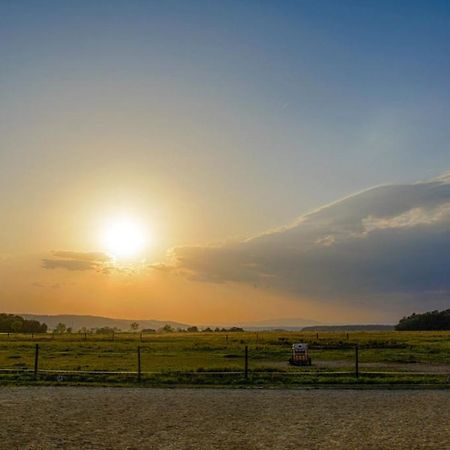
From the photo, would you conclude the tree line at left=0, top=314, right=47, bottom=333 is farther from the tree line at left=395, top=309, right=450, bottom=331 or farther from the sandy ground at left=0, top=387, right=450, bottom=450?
the sandy ground at left=0, top=387, right=450, bottom=450

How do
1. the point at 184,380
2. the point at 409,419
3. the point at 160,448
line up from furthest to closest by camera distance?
the point at 184,380 → the point at 409,419 → the point at 160,448

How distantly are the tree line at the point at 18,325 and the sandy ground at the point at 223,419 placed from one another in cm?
15582

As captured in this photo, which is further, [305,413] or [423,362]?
[423,362]

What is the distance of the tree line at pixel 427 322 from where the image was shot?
171413 millimetres

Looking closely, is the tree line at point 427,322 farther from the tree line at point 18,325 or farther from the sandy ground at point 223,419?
the sandy ground at point 223,419

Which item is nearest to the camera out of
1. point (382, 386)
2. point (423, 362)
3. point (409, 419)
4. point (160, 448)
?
point (160, 448)

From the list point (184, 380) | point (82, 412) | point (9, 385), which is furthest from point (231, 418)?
point (9, 385)

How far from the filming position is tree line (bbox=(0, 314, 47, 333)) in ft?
548

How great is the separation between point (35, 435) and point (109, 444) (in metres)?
2.14

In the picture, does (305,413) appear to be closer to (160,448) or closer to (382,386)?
(160,448)

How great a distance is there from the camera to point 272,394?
2091 centimetres

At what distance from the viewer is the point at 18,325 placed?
16788 centimetres

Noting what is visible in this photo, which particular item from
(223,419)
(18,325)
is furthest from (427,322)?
(223,419)

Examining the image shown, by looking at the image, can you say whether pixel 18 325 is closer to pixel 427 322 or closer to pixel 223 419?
pixel 427 322
